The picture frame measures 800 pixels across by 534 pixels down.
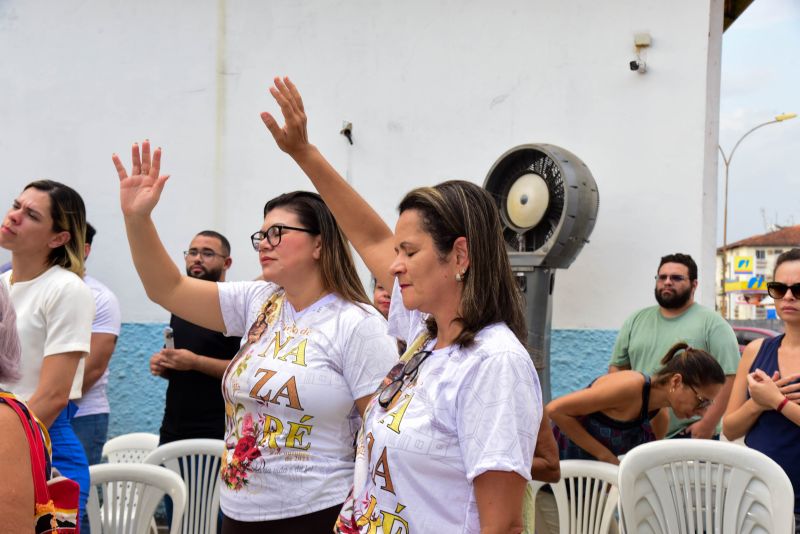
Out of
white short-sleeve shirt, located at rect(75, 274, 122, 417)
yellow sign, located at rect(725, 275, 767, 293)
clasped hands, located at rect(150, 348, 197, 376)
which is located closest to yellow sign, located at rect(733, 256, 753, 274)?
yellow sign, located at rect(725, 275, 767, 293)

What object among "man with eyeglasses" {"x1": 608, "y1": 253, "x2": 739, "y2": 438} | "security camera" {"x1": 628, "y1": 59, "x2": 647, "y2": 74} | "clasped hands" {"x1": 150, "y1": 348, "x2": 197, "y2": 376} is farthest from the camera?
"security camera" {"x1": 628, "y1": 59, "x2": 647, "y2": 74}

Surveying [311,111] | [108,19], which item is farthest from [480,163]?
[108,19]

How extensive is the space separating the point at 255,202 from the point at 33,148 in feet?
5.22

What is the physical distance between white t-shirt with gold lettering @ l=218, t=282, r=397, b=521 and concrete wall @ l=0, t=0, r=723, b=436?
9.74ft

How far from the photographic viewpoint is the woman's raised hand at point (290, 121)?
2137 mm

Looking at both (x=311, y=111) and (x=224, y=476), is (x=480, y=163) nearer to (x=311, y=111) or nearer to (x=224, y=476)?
(x=311, y=111)

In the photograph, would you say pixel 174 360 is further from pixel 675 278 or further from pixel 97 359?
pixel 675 278

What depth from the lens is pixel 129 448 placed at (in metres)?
4.21

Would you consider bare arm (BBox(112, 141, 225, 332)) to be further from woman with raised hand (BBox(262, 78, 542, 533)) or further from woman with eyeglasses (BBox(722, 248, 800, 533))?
woman with eyeglasses (BBox(722, 248, 800, 533))

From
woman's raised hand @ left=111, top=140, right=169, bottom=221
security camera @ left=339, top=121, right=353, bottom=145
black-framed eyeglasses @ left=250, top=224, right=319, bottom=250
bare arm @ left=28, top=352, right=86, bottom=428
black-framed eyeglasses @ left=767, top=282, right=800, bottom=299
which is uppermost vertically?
security camera @ left=339, top=121, right=353, bottom=145

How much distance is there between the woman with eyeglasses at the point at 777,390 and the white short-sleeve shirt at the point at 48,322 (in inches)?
89.4

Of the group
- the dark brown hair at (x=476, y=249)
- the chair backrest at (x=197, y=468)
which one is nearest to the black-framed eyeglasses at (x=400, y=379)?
the dark brown hair at (x=476, y=249)

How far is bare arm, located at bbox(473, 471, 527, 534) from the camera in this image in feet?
5.07

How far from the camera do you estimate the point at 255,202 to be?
18.4 ft
